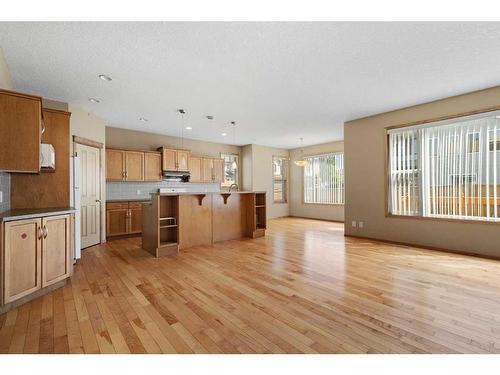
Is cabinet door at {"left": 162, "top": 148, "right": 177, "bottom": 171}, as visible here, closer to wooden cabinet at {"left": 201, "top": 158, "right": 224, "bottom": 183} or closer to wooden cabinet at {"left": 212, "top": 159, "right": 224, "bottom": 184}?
wooden cabinet at {"left": 201, "top": 158, "right": 224, "bottom": 183}

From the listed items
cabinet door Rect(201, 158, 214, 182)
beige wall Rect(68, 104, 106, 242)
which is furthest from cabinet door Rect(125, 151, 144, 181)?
cabinet door Rect(201, 158, 214, 182)

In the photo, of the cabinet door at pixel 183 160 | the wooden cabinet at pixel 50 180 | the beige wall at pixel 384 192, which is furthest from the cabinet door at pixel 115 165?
the beige wall at pixel 384 192

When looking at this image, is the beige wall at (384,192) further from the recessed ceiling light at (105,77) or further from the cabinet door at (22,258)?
the cabinet door at (22,258)

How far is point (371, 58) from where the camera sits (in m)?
2.98

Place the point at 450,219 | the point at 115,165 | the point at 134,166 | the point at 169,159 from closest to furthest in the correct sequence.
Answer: the point at 450,219 < the point at 115,165 < the point at 134,166 < the point at 169,159

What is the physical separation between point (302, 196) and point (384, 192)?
4464 mm

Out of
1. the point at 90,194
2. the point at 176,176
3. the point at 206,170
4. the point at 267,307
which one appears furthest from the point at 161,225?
the point at 206,170

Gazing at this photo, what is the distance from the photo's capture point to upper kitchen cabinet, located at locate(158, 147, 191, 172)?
664 cm

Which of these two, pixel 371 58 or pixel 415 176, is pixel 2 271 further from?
pixel 415 176

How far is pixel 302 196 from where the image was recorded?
961 cm

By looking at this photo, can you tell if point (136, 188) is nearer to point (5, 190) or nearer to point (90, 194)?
point (90, 194)

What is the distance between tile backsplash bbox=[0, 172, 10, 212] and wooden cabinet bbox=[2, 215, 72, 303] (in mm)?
766
